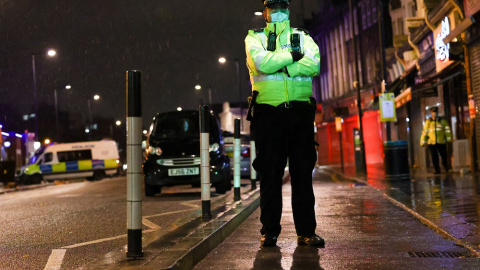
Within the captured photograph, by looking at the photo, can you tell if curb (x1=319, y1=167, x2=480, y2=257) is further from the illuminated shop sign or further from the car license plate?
Answer: the illuminated shop sign

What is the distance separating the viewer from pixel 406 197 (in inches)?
408

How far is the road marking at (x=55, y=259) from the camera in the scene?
207 inches

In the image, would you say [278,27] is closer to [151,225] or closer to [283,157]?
[283,157]

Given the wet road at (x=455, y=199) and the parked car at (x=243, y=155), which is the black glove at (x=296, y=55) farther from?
the parked car at (x=243, y=155)

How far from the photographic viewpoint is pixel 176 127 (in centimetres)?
1520

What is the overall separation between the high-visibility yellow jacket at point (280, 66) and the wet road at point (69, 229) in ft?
6.21

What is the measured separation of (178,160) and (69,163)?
953 inches

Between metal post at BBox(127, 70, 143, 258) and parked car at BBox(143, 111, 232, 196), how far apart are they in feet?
31.0

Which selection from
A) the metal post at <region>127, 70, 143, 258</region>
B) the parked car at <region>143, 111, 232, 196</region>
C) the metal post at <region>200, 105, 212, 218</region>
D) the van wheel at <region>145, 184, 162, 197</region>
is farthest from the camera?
the van wheel at <region>145, 184, 162, 197</region>

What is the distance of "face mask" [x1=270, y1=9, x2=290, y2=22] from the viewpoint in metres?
5.82

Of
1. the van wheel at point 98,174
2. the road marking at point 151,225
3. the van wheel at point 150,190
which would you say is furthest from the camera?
the van wheel at point 98,174

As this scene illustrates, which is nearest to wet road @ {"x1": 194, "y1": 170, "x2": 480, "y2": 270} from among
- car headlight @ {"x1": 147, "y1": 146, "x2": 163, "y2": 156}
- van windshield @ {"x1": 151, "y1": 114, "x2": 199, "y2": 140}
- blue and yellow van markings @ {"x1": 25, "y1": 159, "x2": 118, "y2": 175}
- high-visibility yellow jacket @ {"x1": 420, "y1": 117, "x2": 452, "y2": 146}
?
car headlight @ {"x1": 147, "y1": 146, "x2": 163, "y2": 156}

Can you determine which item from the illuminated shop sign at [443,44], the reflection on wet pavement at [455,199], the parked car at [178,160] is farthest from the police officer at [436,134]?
the parked car at [178,160]

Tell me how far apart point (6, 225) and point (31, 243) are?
2.17 metres
